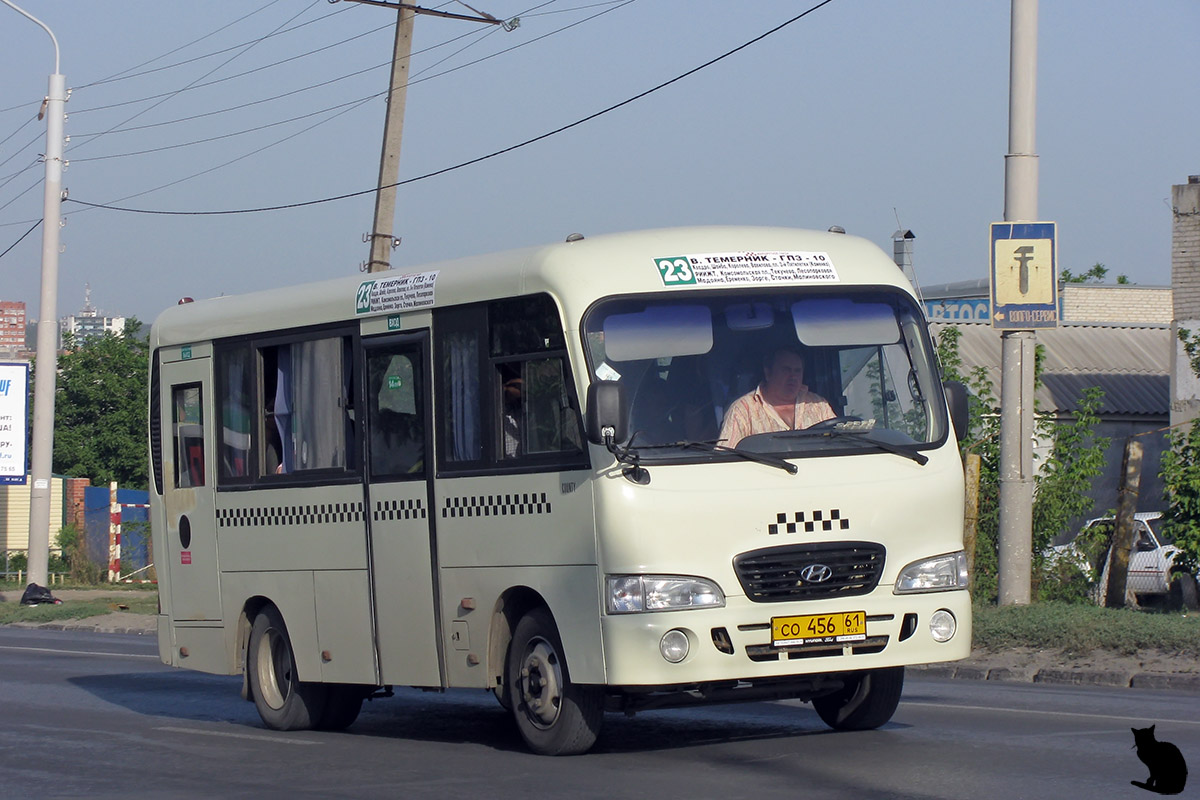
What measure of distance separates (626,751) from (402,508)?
205 cm

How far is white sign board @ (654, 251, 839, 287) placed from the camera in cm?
885

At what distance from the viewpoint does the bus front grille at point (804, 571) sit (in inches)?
328

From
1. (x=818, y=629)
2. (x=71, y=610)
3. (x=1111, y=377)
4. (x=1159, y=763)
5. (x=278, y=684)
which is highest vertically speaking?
(x=1111, y=377)

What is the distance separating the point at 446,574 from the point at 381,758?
1.10m

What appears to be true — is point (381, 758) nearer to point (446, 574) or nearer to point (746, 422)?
point (446, 574)

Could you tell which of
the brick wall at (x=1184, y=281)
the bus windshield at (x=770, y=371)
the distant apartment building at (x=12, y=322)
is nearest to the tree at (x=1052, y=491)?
the bus windshield at (x=770, y=371)

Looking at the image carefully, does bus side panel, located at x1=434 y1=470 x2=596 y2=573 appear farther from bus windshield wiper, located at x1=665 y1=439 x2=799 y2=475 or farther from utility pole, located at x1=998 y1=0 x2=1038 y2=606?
utility pole, located at x1=998 y1=0 x2=1038 y2=606

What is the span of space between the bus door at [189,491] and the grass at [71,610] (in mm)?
15778

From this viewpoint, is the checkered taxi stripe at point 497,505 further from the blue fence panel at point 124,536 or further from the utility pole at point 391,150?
the blue fence panel at point 124,536

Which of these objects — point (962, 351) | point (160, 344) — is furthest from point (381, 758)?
point (962, 351)

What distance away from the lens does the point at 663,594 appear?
27.0ft

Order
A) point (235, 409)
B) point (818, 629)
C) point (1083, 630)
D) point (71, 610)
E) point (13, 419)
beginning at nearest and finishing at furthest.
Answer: point (818, 629) → point (235, 409) → point (1083, 630) → point (71, 610) → point (13, 419)

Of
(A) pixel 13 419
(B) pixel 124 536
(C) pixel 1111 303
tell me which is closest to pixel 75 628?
(A) pixel 13 419

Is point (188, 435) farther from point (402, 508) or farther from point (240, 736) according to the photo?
point (402, 508)
